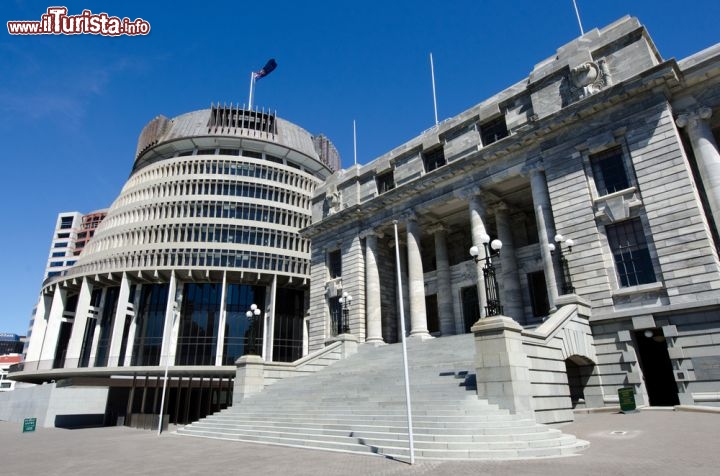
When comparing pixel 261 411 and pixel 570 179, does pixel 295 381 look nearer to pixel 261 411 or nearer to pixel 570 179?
pixel 261 411

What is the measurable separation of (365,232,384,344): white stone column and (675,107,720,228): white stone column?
68.6ft

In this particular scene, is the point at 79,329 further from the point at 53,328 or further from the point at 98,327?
the point at 53,328

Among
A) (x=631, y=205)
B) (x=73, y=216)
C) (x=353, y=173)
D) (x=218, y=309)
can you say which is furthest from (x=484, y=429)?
(x=73, y=216)

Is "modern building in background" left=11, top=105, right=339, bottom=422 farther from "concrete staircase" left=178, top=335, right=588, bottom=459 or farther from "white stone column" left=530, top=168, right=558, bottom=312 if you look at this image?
"white stone column" left=530, top=168, right=558, bottom=312

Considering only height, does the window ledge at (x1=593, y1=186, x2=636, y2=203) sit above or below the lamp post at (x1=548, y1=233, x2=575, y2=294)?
above

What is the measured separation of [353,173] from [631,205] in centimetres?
2281

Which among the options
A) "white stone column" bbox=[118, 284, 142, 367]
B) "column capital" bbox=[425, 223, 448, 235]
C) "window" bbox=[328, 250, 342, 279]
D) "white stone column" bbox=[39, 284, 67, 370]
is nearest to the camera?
"column capital" bbox=[425, 223, 448, 235]

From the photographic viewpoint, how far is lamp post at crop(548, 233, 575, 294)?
68.9 feet

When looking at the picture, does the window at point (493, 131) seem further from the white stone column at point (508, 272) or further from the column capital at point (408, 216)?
the column capital at point (408, 216)

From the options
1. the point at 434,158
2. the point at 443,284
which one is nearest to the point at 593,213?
the point at 443,284

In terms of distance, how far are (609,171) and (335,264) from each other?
→ 22712 mm

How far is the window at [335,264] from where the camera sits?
123ft

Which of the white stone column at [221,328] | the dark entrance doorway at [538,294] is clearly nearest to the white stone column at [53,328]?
the white stone column at [221,328]

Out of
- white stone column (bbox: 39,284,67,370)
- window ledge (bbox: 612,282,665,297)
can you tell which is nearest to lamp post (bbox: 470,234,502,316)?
window ledge (bbox: 612,282,665,297)
